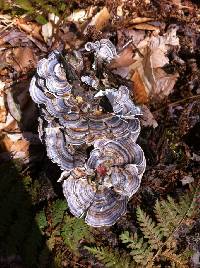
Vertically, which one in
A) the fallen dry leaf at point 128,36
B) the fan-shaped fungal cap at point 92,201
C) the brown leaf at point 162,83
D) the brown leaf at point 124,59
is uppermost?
the fallen dry leaf at point 128,36

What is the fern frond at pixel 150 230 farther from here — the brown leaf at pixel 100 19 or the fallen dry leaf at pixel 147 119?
the brown leaf at pixel 100 19

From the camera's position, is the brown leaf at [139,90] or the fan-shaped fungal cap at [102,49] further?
the brown leaf at [139,90]

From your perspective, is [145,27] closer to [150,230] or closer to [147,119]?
[147,119]

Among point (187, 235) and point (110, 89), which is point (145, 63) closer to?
point (110, 89)

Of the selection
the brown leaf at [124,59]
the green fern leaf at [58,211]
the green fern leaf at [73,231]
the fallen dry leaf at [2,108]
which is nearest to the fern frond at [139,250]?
the green fern leaf at [73,231]

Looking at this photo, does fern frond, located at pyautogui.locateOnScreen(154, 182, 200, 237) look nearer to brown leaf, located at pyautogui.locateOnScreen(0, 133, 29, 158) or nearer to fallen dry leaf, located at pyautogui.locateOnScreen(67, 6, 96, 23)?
brown leaf, located at pyautogui.locateOnScreen(0, 133, 29, 158)

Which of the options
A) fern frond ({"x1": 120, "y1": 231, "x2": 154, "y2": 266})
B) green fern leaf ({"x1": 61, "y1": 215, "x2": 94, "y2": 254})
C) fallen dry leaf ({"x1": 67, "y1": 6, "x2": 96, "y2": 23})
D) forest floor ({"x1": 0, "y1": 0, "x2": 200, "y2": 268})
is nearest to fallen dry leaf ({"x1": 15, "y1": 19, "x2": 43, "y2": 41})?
forest floor ({"x1": 0, "y1": 0, "x2": 200, "y2": 268})

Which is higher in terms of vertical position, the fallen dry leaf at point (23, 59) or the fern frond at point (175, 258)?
the fallen dry leaf at point (23, 59)
